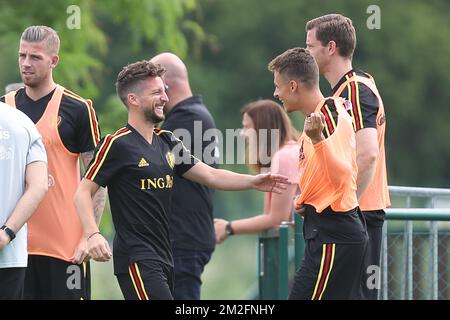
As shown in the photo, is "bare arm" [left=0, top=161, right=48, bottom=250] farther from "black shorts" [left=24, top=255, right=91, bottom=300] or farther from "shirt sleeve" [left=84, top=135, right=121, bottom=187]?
"black shorts" [left=24, top=255, right=91, bottom=300]

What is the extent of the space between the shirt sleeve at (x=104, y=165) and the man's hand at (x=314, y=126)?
117 cm

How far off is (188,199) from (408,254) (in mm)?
1634

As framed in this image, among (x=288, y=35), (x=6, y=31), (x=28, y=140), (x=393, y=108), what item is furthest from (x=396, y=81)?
(x=28, y=140)

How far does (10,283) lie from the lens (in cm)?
657

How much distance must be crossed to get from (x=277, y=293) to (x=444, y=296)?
127 centimetres

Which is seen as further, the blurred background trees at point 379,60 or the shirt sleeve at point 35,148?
the blurred background trees at point 379,60

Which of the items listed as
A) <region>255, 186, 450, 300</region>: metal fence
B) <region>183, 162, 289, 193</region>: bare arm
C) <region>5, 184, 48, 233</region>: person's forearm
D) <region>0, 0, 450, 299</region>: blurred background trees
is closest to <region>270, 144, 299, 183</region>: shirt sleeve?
<region>255, 186, 450, 300</region>: metal fence

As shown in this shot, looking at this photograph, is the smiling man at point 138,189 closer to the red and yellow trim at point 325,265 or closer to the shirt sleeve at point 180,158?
the shirt sleeve at point 180,158

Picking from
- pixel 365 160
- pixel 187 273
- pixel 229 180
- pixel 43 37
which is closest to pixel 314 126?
pixel 365 160

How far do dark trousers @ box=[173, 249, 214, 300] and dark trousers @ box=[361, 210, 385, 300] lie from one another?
186 cm

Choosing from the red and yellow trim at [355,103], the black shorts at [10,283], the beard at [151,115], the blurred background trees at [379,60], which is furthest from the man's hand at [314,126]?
the blurred background trees at [379,60]

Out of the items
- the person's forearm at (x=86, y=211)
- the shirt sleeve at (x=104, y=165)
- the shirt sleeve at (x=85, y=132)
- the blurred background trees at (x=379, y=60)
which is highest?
the blurred background trees at (x=379, y=60)

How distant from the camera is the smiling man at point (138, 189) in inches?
274
